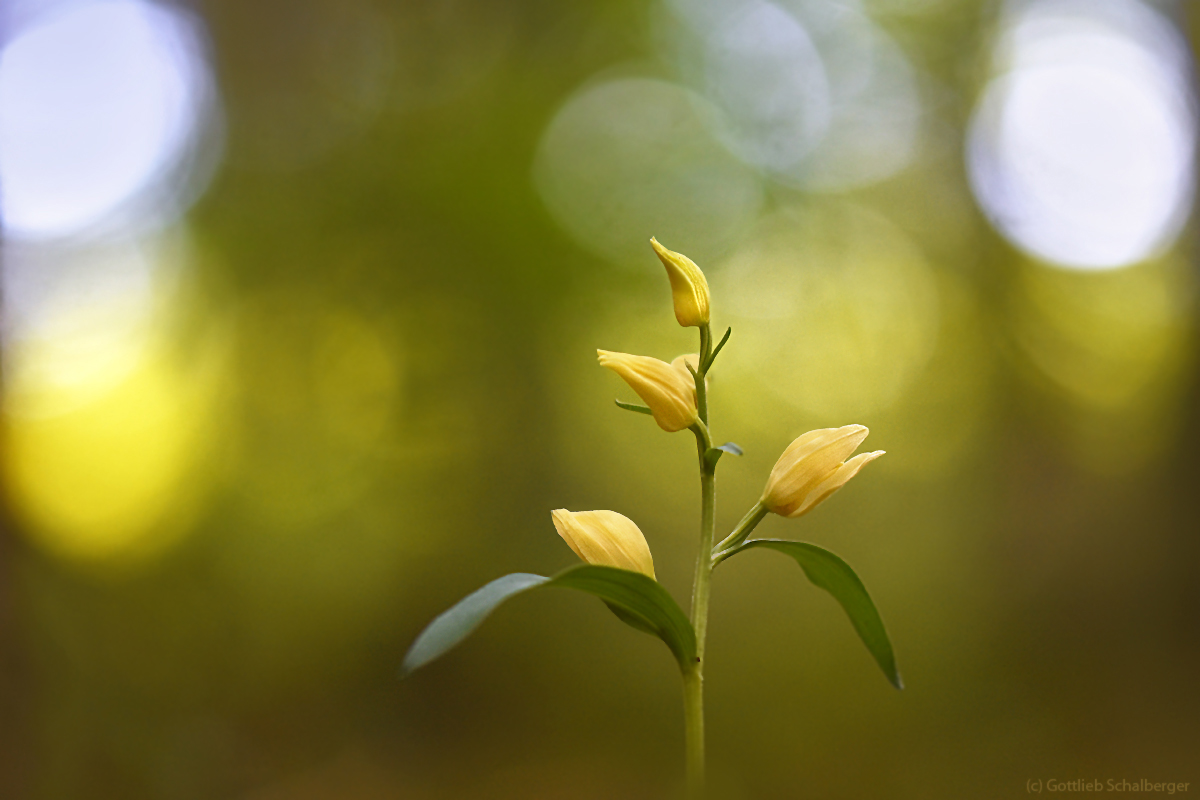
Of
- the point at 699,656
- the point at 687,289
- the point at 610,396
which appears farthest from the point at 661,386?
the point at 610,396

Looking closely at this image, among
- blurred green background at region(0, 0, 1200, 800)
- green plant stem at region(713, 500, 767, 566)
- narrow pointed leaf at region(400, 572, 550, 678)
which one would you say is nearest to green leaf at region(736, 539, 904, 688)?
green plant stem at region(713, 500, 767, 566)

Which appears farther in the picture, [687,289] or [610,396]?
[610,396]

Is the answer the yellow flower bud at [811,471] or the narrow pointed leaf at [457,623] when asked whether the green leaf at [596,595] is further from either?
the yellow flower bud at [811,471]

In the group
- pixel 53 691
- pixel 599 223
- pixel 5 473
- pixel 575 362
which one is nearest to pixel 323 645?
pixel 53 691

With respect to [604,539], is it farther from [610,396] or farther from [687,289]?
[610,396]

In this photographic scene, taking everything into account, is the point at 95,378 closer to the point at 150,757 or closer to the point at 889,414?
the point at 150,757

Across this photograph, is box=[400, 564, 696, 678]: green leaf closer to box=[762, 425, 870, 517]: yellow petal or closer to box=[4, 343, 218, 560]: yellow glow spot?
box=[762, 425, 870, 517]: yellow petal
